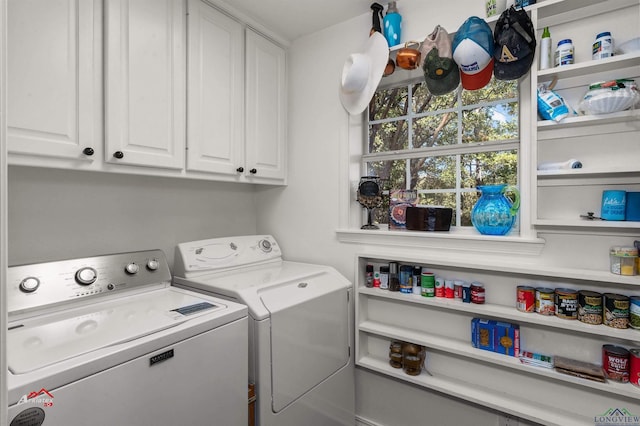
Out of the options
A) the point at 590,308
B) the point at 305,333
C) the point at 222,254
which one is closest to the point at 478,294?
the point at 590,308

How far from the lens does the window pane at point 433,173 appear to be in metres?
1.90

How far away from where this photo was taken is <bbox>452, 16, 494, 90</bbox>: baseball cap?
149 cm

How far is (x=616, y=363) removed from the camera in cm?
130

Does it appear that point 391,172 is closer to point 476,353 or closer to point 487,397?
point 476,353

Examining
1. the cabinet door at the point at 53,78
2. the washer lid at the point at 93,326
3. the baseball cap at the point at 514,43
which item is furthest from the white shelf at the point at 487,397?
the cabinet door at the point at 53,78

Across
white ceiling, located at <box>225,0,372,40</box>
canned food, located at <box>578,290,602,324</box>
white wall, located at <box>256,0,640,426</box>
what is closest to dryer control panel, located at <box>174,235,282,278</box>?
white wall, located at <box>256,0,640,426</box>

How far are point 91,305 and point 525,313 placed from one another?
74.0 inches

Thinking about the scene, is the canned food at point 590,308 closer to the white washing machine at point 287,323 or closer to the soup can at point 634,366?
the soup can at point 634,366

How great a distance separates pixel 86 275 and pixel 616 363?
2.19 meters

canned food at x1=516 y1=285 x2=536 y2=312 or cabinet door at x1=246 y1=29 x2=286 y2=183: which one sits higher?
cabinet door at x1=246 y1=29 x2=286 y2=183

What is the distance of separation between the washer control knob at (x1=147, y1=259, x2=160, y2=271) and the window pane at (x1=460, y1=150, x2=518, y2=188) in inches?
67.0

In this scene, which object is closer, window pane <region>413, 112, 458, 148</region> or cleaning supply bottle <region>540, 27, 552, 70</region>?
cleaning supply bottle <region>540, 27, 552, 70</region>

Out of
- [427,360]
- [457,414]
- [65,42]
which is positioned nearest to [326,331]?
[427,360]

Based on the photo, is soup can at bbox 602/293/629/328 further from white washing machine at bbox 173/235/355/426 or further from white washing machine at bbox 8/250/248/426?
white washing machine at bbox 8/250/248/426
